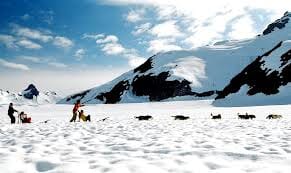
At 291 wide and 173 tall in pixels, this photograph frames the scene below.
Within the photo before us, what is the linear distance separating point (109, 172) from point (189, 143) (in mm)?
5148

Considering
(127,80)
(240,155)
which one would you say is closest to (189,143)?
(240,155)

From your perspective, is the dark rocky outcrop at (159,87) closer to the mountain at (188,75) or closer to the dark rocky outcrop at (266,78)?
the mountain at (188,75)

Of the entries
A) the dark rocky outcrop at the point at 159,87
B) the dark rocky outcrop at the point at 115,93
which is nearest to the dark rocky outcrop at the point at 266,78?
the dark rocky outcrop at the point at 159,87

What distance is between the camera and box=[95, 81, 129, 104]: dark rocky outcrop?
177 meters

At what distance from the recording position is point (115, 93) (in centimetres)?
18212

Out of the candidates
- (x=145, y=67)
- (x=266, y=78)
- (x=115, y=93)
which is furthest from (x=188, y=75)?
(x=266, y=78)

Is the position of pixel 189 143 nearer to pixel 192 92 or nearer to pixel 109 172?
pixel 109 172

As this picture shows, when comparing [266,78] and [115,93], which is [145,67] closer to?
[115,93]

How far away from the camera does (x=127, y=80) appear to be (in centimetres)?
18425

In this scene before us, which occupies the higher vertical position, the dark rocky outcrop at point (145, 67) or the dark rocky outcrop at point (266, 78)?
the dark rocky outcrop at point (145, 67)

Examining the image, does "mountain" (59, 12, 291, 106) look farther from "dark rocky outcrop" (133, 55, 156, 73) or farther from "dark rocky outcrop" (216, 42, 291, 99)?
"dark rocky outcrop" (216, 42, 291, 99)

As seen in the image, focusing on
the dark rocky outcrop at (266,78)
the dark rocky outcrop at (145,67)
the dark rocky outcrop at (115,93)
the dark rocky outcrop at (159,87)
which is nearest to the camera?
the dark rocky outcrop at (266,78)

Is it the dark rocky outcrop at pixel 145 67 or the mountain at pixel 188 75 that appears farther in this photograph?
the dark rocky outcrop at pixel 145 67

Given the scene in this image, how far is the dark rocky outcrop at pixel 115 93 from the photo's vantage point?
177m
